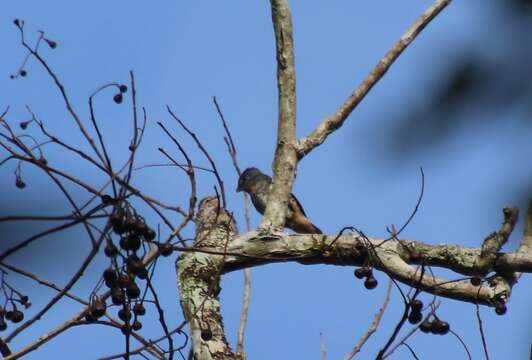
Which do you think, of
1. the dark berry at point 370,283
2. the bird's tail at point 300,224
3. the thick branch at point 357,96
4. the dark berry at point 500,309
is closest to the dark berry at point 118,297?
the dark berry at point 370,283

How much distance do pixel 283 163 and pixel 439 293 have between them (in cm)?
121

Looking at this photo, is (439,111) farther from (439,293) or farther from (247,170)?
(247,170)

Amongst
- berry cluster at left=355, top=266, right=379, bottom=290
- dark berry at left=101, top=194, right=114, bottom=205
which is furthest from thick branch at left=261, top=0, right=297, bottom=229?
dark berry at left=101, top=194, right=114, bottom=205

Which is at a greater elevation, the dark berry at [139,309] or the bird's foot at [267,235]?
the bird's foot at [267,235]

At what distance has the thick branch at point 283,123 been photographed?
393 centimetres

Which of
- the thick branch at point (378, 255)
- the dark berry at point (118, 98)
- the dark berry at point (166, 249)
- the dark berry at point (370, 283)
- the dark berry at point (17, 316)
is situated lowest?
the dark berry at point (166, 249)

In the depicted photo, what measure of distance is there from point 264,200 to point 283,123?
5110 millimetres

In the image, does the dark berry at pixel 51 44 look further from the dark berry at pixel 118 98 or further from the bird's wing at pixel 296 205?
the bird's wing at pixel 296 205

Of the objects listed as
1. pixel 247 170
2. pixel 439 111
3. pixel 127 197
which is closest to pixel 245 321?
pixel 127 197

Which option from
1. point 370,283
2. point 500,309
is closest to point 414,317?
point 370,283

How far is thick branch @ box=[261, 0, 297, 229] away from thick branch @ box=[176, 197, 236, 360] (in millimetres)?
266

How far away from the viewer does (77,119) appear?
2609 mm

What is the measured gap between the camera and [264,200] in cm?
932

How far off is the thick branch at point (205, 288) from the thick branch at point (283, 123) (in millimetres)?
266
